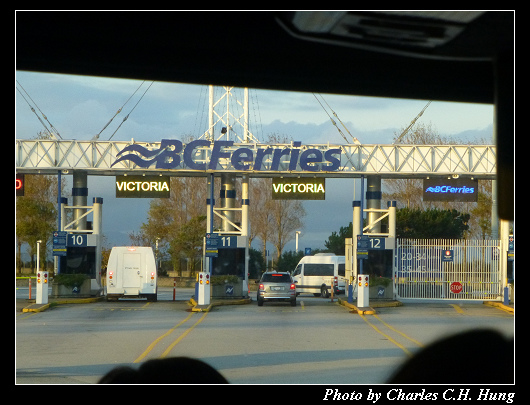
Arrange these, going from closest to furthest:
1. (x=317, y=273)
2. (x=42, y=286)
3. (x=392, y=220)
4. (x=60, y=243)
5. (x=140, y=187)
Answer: (x=42, y=286)
(x=60, y=243)
(x=140, y=187)
(x=392, y=220)
(x=317, y=273)

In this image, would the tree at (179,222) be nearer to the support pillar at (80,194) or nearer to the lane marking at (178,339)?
the support pillar at (80,194)

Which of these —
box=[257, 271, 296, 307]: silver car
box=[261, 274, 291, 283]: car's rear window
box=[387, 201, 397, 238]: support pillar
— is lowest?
box=[257, 271, 296, 307]: silver car

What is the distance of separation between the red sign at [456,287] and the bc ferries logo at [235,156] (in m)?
6.39

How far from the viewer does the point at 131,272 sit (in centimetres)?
2566

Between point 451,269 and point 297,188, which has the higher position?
point 297,188

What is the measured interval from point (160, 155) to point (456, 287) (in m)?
12.3

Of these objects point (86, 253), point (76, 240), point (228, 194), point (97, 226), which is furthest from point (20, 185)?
point (228, 194)

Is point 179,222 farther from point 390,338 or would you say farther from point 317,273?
point 390,338

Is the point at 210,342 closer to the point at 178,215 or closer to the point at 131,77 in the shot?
the point at 131,77

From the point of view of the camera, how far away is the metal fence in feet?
84.9

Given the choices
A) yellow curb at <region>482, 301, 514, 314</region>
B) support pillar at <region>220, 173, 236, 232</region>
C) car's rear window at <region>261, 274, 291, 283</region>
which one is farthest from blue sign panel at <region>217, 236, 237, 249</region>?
yellow curb at <region>482, 301, 514, 314</region>

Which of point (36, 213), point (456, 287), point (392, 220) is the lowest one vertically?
point (456, 287)

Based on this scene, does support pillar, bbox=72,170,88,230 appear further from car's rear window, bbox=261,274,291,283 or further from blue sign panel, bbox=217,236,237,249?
car's rear window, bbox=261,274,291,283

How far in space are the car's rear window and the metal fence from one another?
14.2 feet
